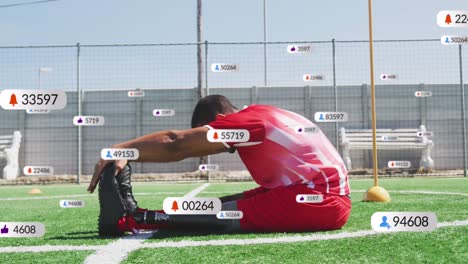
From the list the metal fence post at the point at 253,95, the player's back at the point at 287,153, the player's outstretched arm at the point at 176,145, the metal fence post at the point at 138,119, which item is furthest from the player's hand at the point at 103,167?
the metal fence post at the point at 253,95

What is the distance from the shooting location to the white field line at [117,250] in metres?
2.28

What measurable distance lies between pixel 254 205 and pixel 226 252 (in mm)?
604

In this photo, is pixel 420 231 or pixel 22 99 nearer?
pixel 420 231

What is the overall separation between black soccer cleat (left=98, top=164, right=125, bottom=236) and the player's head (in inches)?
21.7

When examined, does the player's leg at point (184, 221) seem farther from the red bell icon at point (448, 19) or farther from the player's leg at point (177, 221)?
the red bell icon at point (448, 19)

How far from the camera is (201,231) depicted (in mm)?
3062

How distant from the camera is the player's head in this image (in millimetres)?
2859

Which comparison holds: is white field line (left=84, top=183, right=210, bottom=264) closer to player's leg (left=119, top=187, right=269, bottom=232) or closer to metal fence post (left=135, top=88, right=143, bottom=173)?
player's leg (left=119, top=187, right=269, bottom=232)

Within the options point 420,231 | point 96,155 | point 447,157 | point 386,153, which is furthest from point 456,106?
point 420,231

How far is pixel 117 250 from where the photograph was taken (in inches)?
99.1

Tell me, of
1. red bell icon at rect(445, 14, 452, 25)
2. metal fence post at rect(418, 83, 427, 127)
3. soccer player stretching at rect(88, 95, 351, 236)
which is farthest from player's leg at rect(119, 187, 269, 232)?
metal fence post at rect(418, 83, 427, 127)

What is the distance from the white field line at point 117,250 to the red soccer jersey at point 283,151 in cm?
73

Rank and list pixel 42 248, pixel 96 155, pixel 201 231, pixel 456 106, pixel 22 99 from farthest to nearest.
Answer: pixel 456 106
pixel 96 155
pixel 22 99
pixel 201 231
pixel 42 248

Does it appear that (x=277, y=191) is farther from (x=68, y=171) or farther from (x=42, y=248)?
(x=68, y=171)
